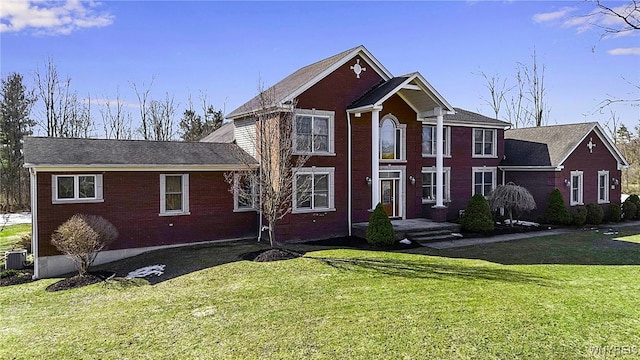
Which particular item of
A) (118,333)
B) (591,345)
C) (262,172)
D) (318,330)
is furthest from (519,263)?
(118,333)

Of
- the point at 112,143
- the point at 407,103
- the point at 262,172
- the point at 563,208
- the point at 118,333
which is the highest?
the point at 407,103

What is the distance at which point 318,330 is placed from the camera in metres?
7.69

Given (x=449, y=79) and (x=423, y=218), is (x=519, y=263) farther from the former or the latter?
(x=449, y=79)

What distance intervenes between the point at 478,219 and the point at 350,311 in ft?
37.4

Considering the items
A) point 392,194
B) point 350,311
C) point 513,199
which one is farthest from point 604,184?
point 350,311

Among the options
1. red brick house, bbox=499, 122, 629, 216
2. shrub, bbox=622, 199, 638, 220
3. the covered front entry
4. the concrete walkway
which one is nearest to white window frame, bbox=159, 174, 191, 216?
the covered front entry

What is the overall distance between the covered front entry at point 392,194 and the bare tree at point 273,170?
13.7 ft

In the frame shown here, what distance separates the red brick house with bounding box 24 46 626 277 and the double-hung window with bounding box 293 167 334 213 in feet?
0.14

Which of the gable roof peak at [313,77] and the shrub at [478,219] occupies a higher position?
the gable roof peak at [313,77]

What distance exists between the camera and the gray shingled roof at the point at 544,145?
2203 cm

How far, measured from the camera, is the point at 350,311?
8.61 meters

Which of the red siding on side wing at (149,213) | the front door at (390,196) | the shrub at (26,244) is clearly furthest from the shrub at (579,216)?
the shrub at (26,244)

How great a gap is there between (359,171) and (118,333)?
11.6 meters

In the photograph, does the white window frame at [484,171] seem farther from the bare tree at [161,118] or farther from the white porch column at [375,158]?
the bare tree at [161,118]
